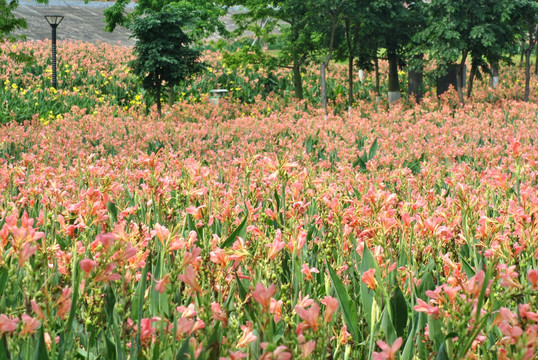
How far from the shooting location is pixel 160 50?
16.7 m

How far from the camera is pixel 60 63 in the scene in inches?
911

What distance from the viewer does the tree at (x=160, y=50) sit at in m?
16.4

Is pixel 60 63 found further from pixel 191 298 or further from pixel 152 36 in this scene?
pixel 191 298

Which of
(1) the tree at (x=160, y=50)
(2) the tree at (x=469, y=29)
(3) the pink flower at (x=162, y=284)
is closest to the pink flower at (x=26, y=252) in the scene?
(3) the pink flower at (x=162, y=284)

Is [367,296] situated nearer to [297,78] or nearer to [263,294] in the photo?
[263,294]

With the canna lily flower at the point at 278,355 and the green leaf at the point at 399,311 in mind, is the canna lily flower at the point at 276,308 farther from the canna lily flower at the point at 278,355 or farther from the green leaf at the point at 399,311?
the green leaf at the point at 399,311

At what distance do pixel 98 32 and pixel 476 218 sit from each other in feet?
121

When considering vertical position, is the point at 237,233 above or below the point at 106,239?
below

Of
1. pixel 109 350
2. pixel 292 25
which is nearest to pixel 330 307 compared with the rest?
pixel 109 350

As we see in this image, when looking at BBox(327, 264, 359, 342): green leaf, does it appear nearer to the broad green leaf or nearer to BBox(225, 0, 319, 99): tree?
the broad green leaf

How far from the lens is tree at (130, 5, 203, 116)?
16.4m

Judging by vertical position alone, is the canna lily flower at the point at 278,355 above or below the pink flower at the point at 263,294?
below

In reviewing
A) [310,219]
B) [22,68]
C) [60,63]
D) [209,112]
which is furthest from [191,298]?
[60,63]

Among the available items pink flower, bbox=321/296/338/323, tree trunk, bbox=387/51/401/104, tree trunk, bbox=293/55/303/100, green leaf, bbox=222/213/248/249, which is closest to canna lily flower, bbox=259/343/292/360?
pink flower, bbox=321/296/338/323
